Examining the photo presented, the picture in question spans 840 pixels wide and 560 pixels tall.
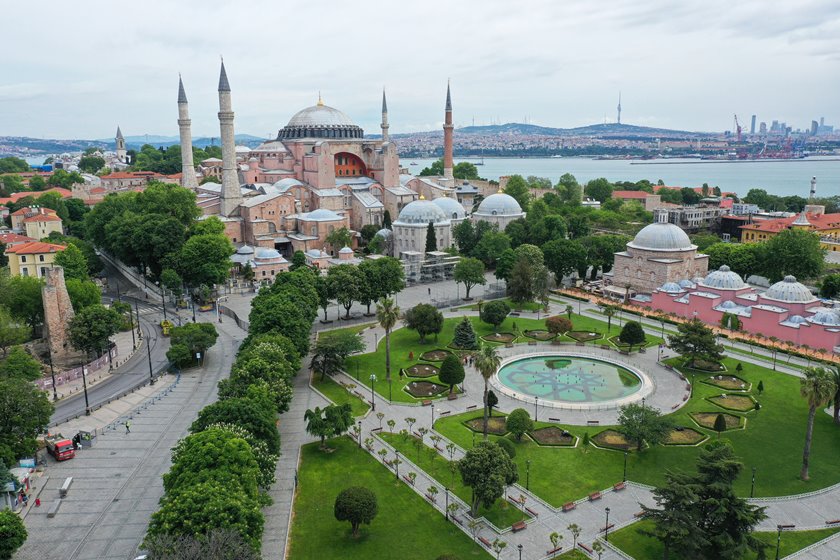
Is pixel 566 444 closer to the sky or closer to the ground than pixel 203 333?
closer to the ground

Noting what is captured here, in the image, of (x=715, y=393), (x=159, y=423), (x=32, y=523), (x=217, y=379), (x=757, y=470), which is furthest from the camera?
(x=217, y=379)

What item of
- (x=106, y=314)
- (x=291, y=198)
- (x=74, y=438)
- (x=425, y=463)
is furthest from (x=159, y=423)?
(x=291, y=198)

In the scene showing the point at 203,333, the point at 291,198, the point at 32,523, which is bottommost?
the point at 32,523

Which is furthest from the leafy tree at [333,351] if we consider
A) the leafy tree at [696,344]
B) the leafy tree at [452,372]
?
the leafy tree at [696,344]

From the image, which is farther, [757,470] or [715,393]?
[715,393]

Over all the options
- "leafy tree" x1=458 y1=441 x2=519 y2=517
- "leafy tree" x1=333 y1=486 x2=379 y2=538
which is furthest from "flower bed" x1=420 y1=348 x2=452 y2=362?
"leafy tree" x1=333 y1=486 x2=379 y2=538

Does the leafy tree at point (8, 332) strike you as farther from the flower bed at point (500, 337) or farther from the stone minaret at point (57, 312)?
the flower bed at point (500, 337)

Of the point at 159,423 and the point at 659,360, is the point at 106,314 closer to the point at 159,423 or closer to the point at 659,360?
the point at 159,423
